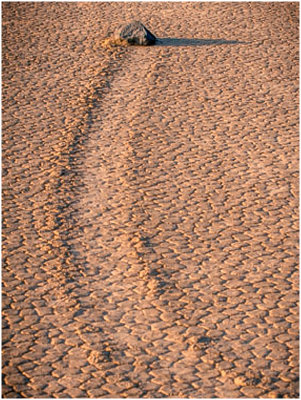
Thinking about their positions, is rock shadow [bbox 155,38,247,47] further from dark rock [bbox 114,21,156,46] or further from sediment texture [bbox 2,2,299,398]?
dark rock [bbox 114,21,156,46]

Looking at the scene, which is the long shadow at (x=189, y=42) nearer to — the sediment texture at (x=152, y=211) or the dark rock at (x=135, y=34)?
the sediment texture at (x=152, y=211)

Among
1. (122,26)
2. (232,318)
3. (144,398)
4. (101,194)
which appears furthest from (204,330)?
(122,26)

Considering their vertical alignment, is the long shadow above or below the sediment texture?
above

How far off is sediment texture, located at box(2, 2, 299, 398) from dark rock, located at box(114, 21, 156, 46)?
6.9 inches

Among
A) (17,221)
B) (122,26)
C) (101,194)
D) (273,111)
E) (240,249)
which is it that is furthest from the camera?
(122,26)

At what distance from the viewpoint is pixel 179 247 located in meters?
5.95

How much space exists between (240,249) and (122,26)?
569 centimetres

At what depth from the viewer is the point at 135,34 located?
408 inches

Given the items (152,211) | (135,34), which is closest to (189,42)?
(135,34)

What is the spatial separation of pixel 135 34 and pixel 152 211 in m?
4.69

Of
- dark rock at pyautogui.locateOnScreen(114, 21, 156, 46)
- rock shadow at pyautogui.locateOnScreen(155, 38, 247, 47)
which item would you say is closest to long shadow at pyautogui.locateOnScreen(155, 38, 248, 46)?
rock shadow at pyautogui.locateOnScreen(155, 38, 247, 47)

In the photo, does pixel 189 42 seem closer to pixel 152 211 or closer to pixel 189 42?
pixel 189 42

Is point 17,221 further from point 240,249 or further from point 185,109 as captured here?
point 185,109

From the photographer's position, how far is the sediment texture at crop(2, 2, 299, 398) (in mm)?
4621
